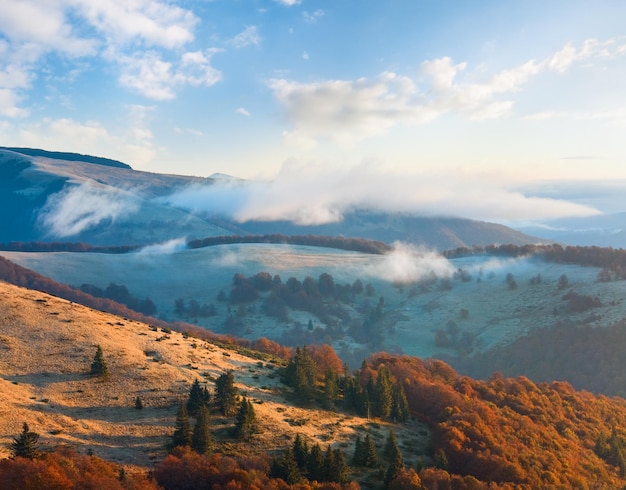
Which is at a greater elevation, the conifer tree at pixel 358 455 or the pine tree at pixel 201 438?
the pine tree at pixel 201 438

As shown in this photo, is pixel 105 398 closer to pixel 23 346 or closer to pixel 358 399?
pixel 23 346

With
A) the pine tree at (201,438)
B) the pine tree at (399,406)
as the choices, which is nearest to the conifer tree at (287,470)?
the pine tree at (201,438)

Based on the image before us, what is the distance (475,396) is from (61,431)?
277 ft

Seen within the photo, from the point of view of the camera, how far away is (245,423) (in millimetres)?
66125

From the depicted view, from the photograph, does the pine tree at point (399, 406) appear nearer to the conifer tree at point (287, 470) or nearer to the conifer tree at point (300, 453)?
the conifer tree at point (300, 453)

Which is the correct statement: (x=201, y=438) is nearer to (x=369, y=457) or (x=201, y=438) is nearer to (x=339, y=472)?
(x=339, y=472)

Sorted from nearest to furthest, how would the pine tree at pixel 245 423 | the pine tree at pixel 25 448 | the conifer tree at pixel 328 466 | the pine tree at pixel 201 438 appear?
the pine tree at pixel 25 448 → the pine tree at pixel 201 438 → the conifer tree at pixel 328 466 → the pine tree at pixel 245 423

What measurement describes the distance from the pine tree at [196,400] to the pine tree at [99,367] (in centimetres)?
1403

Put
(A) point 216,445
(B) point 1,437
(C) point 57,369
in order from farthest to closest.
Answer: (C) point 57,369 → (A) point 216,445 → (B) point 1,437

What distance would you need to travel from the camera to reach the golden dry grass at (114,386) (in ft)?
192

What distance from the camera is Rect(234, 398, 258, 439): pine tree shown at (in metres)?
65.8

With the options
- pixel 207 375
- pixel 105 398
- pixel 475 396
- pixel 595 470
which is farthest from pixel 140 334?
pixel 595 470

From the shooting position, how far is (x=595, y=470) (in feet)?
277

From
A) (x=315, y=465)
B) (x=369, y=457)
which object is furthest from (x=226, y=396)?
(x=369, y=457)
